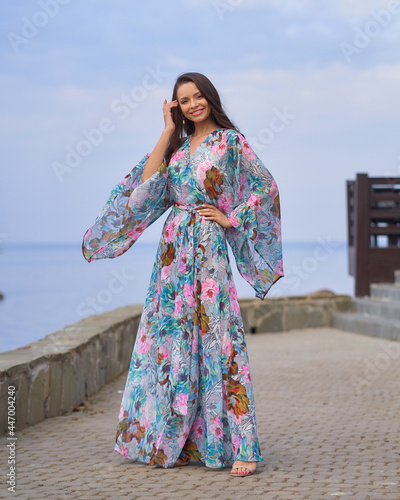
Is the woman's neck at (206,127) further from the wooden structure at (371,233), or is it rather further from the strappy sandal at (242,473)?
the wooden structure at (371,233)

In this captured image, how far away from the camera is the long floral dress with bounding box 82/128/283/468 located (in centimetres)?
342

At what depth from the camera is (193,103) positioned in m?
3.56

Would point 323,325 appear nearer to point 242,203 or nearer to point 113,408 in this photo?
point 113,408

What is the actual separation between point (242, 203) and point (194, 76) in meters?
0.59

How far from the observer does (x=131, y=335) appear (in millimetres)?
7113

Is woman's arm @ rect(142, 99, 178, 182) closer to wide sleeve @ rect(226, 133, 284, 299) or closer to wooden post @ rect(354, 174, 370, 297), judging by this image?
wide sleeve @ rect(226, 133, 284, 299)

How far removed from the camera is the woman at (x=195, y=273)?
3428mm
